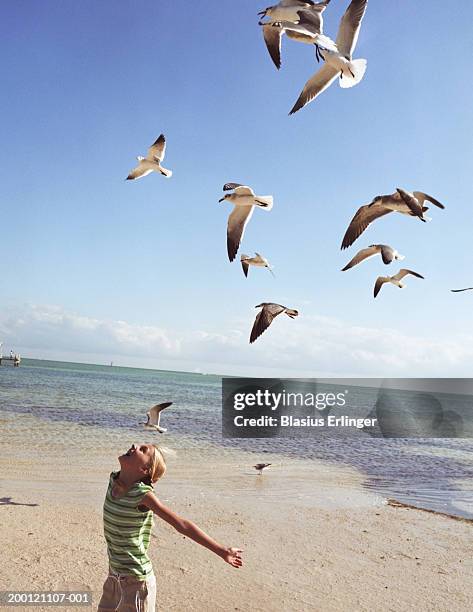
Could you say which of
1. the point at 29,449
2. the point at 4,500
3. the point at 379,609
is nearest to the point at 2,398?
the point at 29,449

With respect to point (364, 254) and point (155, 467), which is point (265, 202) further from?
point (155, 467)

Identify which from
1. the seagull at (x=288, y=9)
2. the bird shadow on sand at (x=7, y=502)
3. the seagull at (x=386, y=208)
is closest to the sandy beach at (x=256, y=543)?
the bird shadow on sand at (x=7, y=502)

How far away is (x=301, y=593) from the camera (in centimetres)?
526

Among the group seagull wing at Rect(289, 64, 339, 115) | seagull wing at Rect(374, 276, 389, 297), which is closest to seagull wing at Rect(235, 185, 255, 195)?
seagull wing at Rect(289, 64, 339, 115)

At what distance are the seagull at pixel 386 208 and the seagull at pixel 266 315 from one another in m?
1.16

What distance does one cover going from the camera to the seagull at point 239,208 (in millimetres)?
7656

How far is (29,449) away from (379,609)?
398 inches

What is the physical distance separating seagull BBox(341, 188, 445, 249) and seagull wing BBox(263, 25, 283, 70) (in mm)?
2004

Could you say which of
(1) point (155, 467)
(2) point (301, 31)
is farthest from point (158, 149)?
(1) point (155, 467)

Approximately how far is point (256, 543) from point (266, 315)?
2931 mm

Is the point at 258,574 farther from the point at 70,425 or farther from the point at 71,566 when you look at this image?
the point at 70,425

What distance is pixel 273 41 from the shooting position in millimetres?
5863

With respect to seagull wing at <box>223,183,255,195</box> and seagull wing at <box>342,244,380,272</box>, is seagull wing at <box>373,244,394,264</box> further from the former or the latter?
seagull wing at <box>223,183,255,195</box>

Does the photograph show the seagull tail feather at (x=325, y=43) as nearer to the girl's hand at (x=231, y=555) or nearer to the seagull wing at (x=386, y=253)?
the seagull wing at (x=386, y=253)
